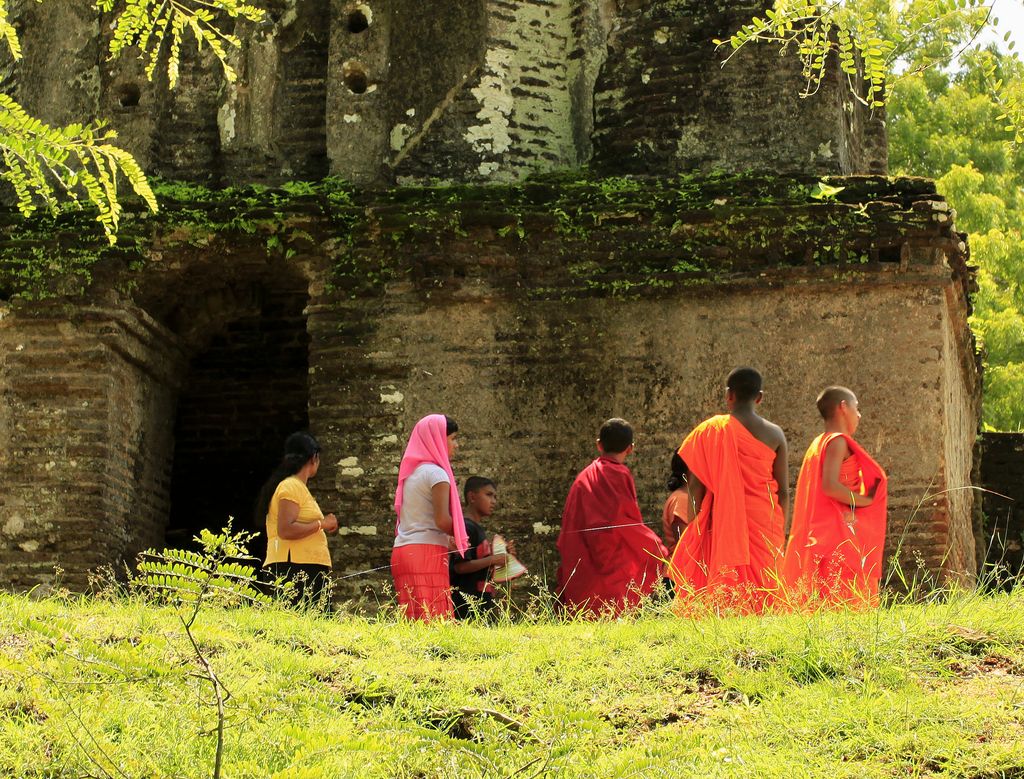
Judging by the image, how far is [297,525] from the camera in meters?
7.78

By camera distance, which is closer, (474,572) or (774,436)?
(774,436)

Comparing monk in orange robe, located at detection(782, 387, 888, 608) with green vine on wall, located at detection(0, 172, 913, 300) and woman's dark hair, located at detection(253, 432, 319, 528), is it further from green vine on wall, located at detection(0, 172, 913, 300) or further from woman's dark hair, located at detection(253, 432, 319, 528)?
woman's dark hair, located at detection(253, 432, 319, 528)

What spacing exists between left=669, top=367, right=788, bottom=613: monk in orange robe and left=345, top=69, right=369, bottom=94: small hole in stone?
4.42 m

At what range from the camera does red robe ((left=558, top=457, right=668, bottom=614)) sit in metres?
7.64

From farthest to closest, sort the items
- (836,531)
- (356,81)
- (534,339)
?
(356,81) < (534,339) < (836,531)

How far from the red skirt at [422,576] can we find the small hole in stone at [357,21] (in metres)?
4.73

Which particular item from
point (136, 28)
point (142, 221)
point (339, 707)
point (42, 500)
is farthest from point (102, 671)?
point (142, 221)

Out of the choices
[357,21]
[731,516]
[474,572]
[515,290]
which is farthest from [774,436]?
[357,21]

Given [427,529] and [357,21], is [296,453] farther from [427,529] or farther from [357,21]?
[357,21]

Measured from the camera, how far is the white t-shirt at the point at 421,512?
300 inches

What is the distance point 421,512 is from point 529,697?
2499mm

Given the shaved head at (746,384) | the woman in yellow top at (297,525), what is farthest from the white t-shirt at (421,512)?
the shaved head at (746,384)

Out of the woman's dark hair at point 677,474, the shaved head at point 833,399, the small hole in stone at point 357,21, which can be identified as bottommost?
the woman's dark hair at point 677,474

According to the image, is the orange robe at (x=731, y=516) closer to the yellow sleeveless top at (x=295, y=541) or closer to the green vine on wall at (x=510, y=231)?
the yellow sleeveless top at (x=295, y=541)
